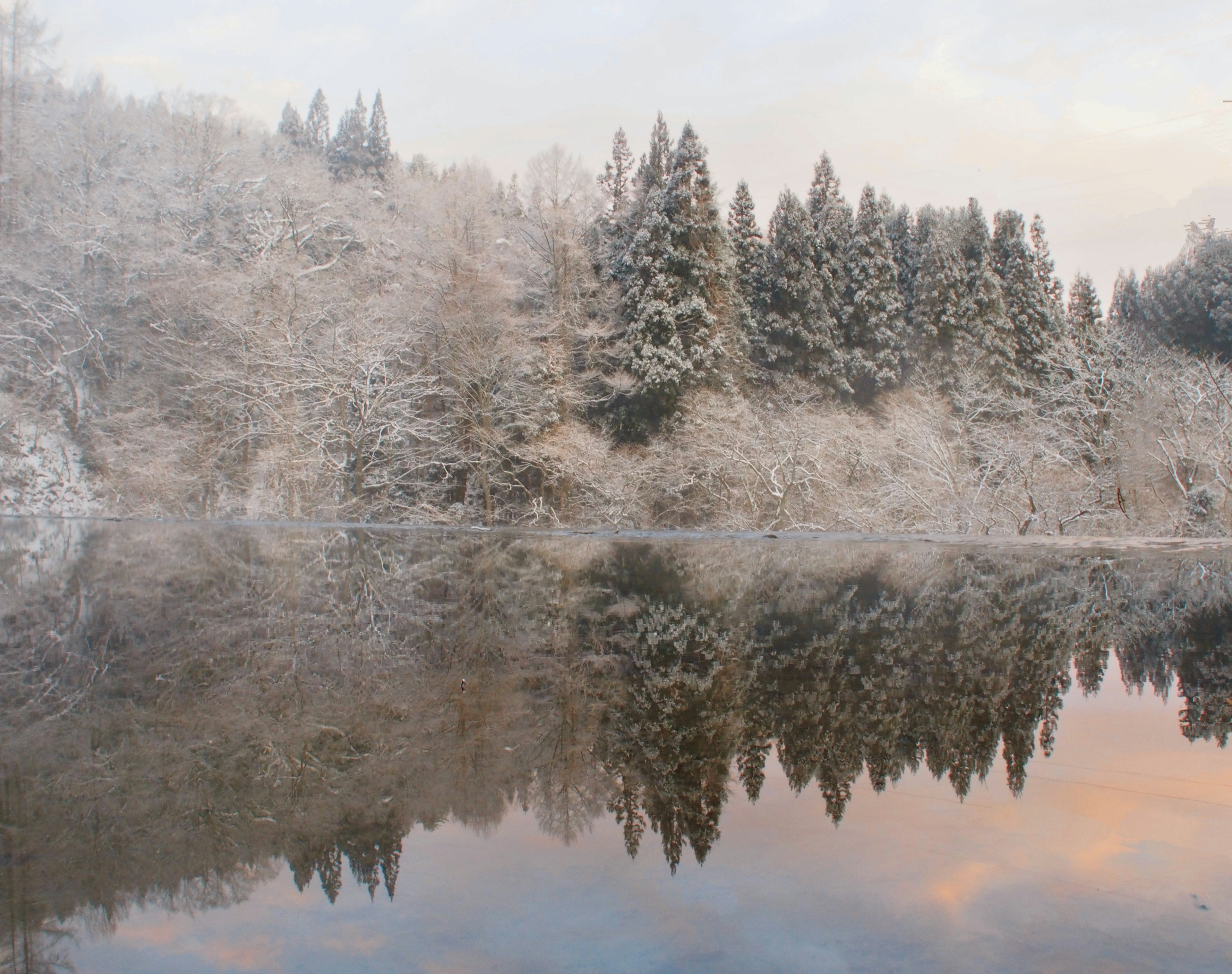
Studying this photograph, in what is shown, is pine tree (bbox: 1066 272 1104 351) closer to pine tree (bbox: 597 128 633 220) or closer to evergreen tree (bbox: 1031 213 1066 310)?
evergreen tree (bbox: 1031 213 1066 310)

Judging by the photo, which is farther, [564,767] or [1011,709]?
[1011,709]

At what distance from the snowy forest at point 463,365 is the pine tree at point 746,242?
0.39 m

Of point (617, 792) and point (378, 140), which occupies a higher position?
point (378, 140)

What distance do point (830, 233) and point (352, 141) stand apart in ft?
122

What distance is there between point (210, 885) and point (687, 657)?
116 inches

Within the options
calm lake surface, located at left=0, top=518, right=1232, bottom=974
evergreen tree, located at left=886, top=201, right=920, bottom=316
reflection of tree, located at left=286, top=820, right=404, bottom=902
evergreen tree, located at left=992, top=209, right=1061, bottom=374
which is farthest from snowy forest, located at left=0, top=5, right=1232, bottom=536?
reflection of tree, located at left=286, top=820, right=404, bottom=902

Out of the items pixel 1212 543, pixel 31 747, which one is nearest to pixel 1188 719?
pixel 31 747

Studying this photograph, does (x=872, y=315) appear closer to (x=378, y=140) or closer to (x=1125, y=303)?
(x=1125, y=303)

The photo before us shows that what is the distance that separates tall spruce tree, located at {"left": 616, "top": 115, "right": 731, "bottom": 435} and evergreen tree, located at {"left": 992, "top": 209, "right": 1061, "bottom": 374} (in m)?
17.7

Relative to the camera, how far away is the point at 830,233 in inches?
1666

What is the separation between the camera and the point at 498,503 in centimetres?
2948

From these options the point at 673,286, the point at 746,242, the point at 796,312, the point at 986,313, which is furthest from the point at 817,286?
the point at 673,286

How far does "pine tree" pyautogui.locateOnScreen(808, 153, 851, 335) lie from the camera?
40.3 meters

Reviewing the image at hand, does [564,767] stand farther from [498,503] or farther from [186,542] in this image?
[498,503]
